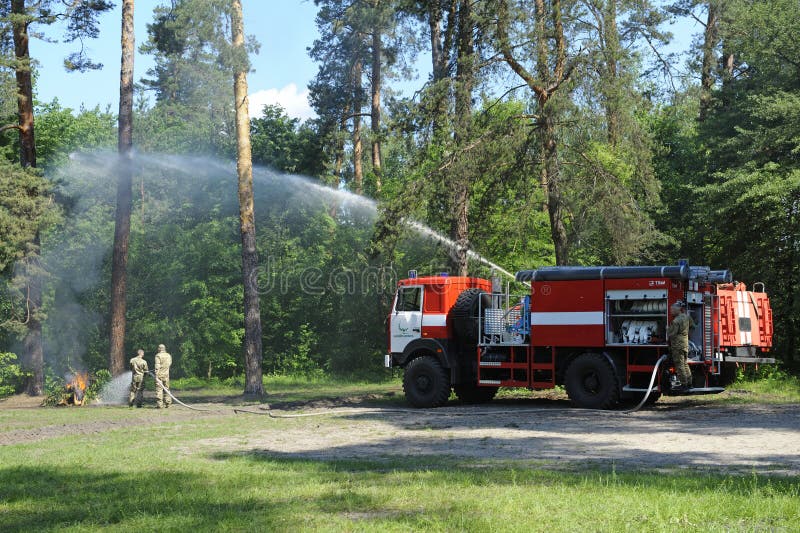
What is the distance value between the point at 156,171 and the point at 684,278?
1703 inches

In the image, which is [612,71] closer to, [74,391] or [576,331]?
[576,331]

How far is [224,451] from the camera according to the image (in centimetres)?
1227

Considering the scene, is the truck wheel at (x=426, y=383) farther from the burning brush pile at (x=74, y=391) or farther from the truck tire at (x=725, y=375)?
the burning brush pile at (x=74, y=391)

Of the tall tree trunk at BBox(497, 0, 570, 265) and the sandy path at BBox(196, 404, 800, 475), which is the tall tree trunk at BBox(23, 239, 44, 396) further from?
the tall tree trunk at BBox(497, 0, 570, 265)

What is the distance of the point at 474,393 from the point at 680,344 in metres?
6.07

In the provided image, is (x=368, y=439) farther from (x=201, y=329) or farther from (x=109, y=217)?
(x=109, y=217)

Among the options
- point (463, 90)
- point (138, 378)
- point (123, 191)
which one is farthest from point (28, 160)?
point (463, 90)

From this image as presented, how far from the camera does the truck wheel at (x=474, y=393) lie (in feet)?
69.1

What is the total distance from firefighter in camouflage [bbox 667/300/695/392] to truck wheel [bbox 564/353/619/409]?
1381 millimetres

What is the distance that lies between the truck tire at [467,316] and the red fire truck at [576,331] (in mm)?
24

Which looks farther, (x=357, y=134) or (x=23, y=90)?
(x=357, y=134)

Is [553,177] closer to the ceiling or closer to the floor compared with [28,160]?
closer to the floor

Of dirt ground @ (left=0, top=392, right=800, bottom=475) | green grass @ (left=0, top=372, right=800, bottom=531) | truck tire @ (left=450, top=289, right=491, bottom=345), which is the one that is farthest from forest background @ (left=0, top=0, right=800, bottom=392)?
green grass @ (left=0, top=372, right=800, bottom=531)

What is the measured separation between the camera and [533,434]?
45.4 ft
